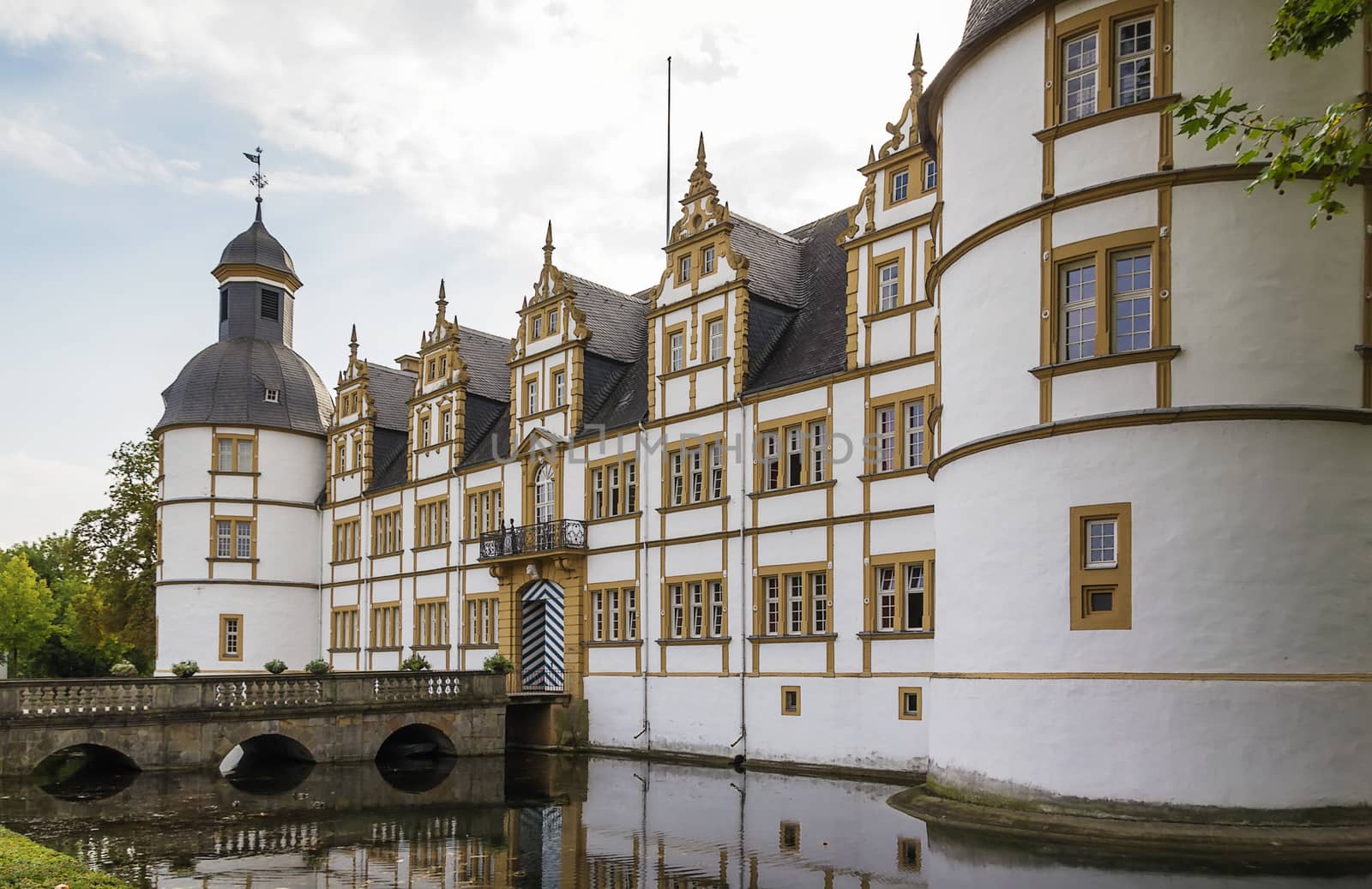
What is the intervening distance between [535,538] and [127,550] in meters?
28.4

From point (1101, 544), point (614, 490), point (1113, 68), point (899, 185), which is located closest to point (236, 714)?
point (614, 490)

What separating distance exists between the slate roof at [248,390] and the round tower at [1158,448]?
36513 millimetres

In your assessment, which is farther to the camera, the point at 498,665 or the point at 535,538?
the point at 535,538

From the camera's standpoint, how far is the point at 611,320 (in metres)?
37.7

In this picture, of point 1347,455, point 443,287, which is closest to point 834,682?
point 1347,455

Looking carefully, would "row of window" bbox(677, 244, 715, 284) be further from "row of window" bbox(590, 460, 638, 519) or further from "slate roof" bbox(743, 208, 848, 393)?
"row of window" bbox(590, 460, 638, 519)

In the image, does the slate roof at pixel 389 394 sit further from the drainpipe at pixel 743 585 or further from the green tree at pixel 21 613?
the green tree at pixel 21 613

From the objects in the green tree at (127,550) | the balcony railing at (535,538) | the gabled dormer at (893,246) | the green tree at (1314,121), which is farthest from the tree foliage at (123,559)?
the green tree at (1314,121)

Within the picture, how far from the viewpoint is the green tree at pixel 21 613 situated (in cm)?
7181

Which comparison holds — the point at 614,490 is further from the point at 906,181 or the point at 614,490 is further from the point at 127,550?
the point at 127,550

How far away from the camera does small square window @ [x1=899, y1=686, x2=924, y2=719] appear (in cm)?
2475

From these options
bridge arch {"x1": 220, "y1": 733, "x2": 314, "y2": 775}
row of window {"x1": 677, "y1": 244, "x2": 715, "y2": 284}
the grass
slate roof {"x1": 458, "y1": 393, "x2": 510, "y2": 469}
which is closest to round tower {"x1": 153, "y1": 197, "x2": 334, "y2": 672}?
slate roof {"x1": 458, "y1": 393, "x2": 510, "y2": 469}

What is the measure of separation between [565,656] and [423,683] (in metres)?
4.11

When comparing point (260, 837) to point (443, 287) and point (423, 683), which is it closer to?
point (423, 683)
